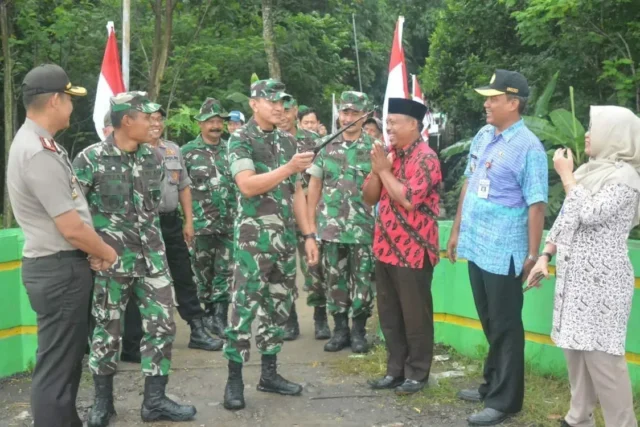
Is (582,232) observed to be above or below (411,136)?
below

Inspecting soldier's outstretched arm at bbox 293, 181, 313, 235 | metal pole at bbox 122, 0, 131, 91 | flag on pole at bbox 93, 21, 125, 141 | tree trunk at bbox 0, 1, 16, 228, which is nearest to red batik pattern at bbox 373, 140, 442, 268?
soldier's outstretched arm at bbox 293, 181, 313, 235

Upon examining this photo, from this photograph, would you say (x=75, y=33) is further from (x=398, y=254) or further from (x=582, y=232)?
(x=582, y=232)

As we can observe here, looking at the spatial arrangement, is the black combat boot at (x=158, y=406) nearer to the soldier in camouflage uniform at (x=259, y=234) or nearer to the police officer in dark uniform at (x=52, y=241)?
the soldier in camouflage uniform at (x=259, y=234)

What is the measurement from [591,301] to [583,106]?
7201mm

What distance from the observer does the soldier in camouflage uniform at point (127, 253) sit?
4527 millimetres

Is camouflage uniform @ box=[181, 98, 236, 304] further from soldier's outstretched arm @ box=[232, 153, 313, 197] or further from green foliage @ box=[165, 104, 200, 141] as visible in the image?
green foliage @ box=[165, 104, 200, 141]

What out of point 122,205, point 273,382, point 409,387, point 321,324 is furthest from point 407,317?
point 122,205

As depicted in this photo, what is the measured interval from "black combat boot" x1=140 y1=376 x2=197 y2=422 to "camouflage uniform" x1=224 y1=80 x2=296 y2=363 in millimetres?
472

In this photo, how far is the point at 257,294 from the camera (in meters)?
4.89

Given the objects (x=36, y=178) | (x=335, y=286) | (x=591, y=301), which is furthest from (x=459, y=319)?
(x=36, y=178)

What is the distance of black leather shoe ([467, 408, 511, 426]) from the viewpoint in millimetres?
4625

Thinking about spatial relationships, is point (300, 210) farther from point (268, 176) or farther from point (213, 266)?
point (213, 266)

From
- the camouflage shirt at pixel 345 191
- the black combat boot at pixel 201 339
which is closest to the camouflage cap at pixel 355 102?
the camouflage shirt at pixel 345 191

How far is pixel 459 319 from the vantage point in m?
6.14
